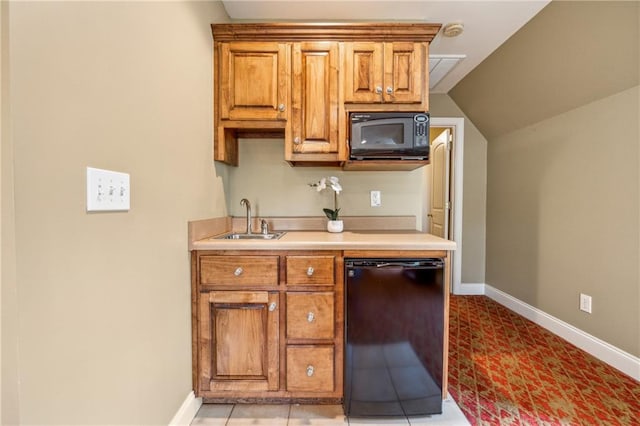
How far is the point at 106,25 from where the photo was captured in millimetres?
928

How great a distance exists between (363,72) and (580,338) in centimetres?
261

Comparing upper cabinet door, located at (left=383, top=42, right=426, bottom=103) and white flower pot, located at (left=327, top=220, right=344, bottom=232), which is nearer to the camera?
upper cabinet door, located at (left=383, top=42, right=426, bottom=103)

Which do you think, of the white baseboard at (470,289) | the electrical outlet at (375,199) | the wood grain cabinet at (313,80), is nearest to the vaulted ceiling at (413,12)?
the wood grain cabinet at (313,80)

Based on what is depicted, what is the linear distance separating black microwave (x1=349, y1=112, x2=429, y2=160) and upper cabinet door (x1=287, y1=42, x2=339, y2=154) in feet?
0.48

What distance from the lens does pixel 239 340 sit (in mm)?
1581

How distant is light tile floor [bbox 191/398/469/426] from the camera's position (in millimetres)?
1536

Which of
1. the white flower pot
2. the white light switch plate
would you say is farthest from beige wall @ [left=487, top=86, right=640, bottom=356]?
the white light switch plate

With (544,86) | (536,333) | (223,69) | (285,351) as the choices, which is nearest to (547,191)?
(544,86)

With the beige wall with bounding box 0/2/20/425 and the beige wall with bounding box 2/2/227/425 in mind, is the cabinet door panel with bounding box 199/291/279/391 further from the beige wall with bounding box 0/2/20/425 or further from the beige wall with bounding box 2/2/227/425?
the beige wall with bounding box 0/2/20/425

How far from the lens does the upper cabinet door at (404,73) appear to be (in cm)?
183

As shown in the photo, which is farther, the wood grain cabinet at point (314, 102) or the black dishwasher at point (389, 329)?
the wood grain cabinet at point (314, 102)

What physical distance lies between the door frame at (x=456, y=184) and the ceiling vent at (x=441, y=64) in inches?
24.0

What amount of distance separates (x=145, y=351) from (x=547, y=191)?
10.6ft

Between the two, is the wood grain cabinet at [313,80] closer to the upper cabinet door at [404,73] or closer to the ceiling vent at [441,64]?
the upper cabinet door at [404,73]
